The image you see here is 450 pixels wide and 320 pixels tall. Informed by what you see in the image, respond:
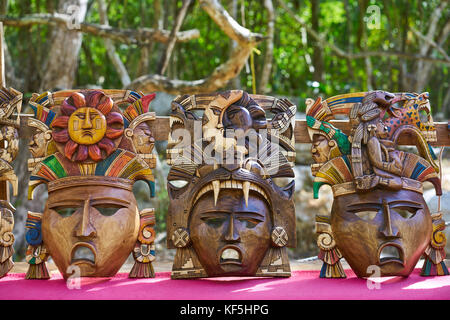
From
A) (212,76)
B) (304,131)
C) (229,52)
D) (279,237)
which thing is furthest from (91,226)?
(229,52)

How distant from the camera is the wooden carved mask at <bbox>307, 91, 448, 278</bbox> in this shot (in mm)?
2951

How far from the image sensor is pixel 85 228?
112 inches

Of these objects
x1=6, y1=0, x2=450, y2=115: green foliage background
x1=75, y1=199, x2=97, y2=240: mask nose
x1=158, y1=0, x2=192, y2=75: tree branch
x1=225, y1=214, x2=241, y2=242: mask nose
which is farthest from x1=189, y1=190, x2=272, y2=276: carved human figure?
x1=6, y1=0, x2=450, y2=115: green foliage background

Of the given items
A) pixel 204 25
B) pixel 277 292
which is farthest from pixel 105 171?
pixel 204 25

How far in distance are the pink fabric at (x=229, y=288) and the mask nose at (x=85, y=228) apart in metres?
0.24

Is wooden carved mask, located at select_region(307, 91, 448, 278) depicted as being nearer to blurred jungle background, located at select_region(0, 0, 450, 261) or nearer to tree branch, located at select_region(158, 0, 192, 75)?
blurred jungle background, located at select_region(0, 0, 450, 261)

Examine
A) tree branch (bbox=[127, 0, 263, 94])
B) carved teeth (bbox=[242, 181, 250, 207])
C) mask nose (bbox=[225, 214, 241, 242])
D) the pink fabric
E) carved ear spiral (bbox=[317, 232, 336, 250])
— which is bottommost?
the pink fabric

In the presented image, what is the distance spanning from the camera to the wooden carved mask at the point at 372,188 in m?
2.95

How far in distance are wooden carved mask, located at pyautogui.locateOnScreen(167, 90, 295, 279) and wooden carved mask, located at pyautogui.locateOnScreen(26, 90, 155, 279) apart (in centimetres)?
18

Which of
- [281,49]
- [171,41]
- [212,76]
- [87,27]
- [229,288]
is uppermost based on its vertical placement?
[281,49]

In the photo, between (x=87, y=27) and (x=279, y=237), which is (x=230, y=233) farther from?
(x=87, y=27)

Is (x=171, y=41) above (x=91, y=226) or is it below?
above

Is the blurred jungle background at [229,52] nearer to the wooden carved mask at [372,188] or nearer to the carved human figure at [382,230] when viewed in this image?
the wooden carved mask at [372,188]

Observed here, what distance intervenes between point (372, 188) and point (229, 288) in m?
0.92
